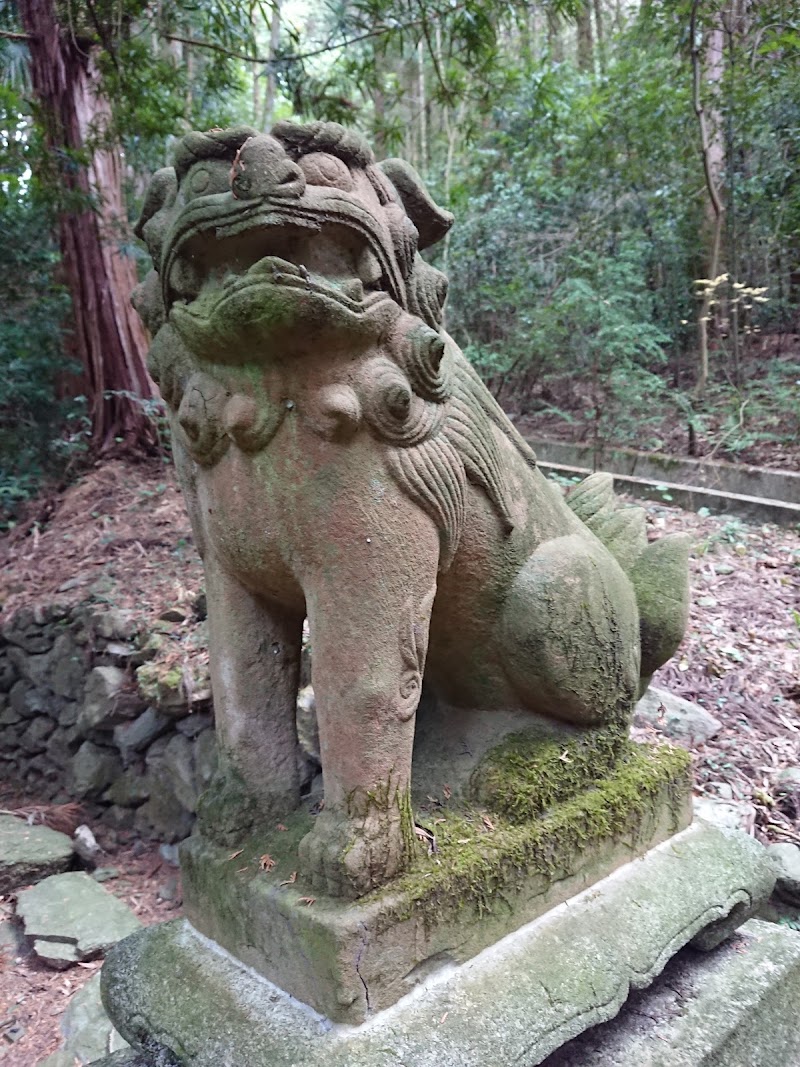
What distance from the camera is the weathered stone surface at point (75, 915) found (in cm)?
273

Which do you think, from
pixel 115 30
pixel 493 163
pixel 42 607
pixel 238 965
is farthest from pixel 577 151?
pixel 238 965

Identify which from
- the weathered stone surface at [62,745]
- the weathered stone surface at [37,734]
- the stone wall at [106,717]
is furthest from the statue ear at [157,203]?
the weathered stone surface at [37,734]

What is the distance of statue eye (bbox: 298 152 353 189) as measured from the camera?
1211mm

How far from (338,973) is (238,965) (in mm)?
314

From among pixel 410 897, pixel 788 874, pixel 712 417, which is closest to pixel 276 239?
pixel 410 897

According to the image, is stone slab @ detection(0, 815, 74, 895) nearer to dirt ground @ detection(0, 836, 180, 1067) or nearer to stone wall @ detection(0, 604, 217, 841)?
dirt ground @ detection(0, 836, 180, 1067)

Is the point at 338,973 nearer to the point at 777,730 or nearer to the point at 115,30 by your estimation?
the point at 777,730

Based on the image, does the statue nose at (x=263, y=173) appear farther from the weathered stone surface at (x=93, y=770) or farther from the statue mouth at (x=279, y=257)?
the weathered stone surface at (x=93, y=770)

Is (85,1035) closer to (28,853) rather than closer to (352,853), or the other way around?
(28,853)

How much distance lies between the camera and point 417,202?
55.6 inches

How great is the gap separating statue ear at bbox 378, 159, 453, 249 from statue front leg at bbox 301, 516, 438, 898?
57 centimetres

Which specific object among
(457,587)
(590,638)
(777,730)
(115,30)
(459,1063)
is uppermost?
(115,30)

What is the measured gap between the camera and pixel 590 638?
1.59 m

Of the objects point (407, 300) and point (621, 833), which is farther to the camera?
point (621, 833)
